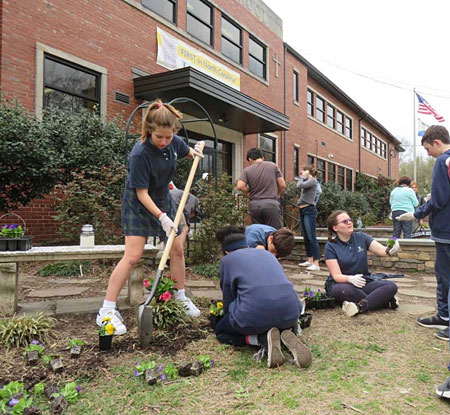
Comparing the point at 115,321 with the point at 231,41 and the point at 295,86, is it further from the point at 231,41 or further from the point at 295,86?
the point at 295,86

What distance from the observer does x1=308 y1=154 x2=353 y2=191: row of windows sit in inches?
727

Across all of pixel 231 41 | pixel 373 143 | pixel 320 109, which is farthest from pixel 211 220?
pixel 373 143

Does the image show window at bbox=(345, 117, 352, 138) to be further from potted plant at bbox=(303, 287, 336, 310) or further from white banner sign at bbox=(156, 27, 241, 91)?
potted plant at bbox=(303, 287, 336, 310)

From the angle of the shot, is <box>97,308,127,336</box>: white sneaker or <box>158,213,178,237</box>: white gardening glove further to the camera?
<box>158,213,178,237</box>: white gardening glove

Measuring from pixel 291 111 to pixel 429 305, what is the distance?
1300 cm

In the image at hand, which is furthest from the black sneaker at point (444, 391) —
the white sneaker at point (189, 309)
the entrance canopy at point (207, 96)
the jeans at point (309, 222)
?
the entrance canopy at point (207, 96)

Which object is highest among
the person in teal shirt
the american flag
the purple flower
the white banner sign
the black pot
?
the american flag

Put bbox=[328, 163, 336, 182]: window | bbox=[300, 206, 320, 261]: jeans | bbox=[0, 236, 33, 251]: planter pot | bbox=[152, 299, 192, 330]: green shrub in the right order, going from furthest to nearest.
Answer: bbox=[328, 163, 336, 182]: window < bbox=[300, 206, 320, 261]: jeans < bbox=[0, 236, 33, 251]: planter pot < bbox=[152, 299, 192, 330]: green shrub

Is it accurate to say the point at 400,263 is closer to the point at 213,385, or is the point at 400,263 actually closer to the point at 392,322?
the point at 392,322

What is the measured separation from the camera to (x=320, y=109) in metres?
19.6

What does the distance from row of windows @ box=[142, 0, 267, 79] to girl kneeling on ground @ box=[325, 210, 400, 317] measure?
844 cm

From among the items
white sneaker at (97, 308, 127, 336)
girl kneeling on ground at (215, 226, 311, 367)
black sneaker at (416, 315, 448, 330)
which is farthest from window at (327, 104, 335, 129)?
white sneaker at (97, 308, 127, 336)

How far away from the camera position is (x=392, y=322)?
10.9 ft

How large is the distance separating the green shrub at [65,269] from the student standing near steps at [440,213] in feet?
14.4
